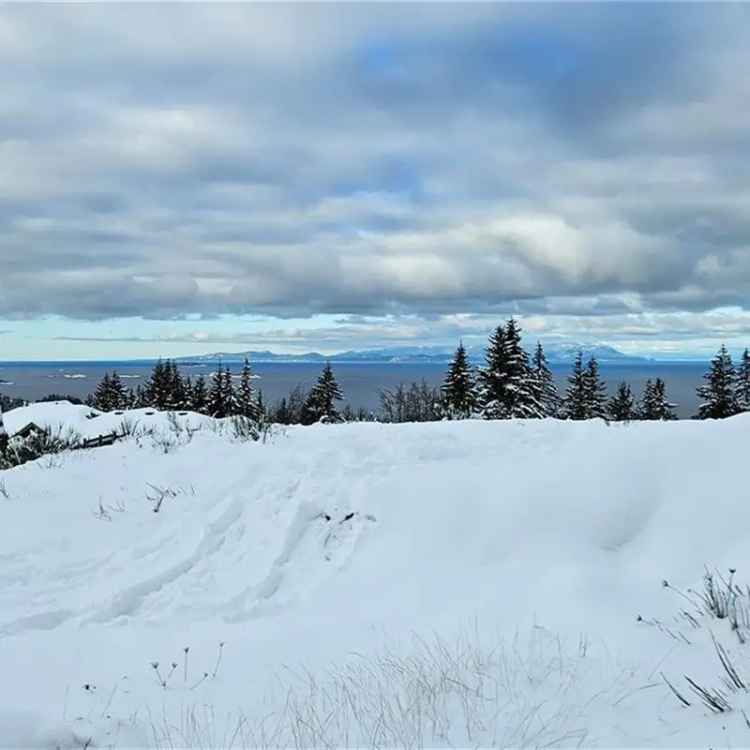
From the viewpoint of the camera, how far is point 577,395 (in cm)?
4962

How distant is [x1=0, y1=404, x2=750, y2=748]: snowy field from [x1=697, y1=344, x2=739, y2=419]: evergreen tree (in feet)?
121

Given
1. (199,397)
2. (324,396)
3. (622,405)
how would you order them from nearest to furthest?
(324,396)
(622,405)
(199,397)

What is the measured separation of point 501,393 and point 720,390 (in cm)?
1718

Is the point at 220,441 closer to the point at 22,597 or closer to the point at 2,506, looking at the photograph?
the point at 2,506

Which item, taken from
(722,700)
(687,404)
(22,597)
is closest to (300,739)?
(722,700)

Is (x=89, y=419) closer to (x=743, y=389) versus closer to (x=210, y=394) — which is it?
(x=210, y=394)

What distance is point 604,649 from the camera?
5230 mm

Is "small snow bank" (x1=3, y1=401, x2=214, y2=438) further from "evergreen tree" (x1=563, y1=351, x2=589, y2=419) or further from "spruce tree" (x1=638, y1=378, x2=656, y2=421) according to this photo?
"spruce tree" (x1=638, y1=378, x2=656, y2=421)

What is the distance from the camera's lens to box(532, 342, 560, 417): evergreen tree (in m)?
46.1

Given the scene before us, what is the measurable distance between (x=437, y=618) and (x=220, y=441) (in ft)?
24.0

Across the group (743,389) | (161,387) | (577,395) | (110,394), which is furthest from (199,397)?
(743,389)

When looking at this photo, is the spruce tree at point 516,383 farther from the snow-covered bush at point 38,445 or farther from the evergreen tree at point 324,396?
the snow-covered bush at point 38,445

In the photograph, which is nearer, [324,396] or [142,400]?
→ [324,396]

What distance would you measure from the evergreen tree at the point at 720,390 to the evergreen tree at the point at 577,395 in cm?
848
